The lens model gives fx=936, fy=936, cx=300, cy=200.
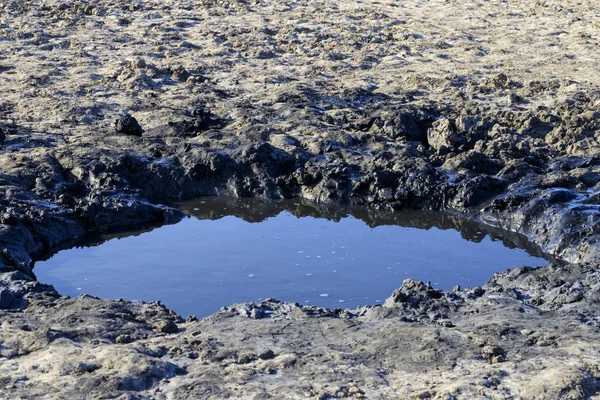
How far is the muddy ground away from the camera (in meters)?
7.18

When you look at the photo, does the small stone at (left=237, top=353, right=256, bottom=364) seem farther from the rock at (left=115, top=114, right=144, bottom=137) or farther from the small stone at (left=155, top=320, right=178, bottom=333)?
the rock at (left=115, top=114, right=144, bottom=137)

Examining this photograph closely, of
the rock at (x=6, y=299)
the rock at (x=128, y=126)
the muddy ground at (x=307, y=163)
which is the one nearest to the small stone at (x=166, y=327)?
the muddy ground at (x=307, y=163)

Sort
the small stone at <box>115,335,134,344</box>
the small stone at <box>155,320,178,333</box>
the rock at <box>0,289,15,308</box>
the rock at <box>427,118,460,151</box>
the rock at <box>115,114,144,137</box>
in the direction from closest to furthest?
the small stone at <box>115,335,134,344</box> < the small stone at <box>155,320,178,333</box> < the rock at <box>0,289,15,308</box> < the rock at <box>427,118,460,151</box> < the rock at <box>115,114,144,137</box>

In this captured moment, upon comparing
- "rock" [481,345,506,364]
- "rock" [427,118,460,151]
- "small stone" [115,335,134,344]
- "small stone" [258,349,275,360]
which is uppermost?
"rock" [481,345,506,364]

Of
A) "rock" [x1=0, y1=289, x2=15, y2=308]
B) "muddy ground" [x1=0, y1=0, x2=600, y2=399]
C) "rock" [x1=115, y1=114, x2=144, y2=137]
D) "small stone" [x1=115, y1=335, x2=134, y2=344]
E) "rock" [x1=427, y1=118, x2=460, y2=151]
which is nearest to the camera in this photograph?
"muddy ground" [x1=0, y1=0, x2=600, y2=399]

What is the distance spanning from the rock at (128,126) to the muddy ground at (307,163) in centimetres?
4

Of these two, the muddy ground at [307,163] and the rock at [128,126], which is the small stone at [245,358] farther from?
the rock at [128,126]

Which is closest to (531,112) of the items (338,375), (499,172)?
(499,172)

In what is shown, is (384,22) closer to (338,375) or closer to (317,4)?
(317,4)

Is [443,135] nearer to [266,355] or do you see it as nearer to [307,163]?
[307,163]

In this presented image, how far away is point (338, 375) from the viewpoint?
7.05 metres

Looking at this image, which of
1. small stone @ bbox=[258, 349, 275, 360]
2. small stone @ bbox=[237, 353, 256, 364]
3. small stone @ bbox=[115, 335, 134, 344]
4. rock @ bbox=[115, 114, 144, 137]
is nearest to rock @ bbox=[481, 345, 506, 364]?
small stone @ bbox=[258, 349, 275, 360]

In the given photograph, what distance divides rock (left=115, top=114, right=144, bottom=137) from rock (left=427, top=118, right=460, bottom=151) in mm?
4295

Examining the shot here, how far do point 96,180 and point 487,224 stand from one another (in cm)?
517
